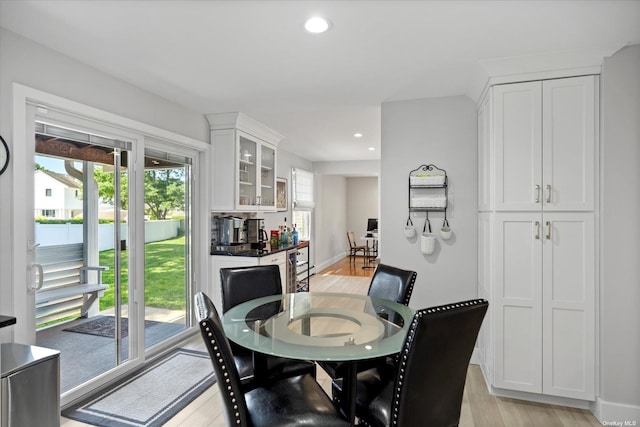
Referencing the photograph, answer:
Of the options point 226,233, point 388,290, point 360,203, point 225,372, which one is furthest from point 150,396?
point 360,203

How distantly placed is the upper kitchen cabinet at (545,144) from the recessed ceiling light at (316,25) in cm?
141

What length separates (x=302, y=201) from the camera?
702cm

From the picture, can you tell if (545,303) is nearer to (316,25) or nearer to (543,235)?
(543,235)

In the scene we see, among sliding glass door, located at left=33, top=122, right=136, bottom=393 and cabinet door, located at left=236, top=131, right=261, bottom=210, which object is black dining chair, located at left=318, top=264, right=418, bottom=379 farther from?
cabinet door, located at left=236, top=131, right=261, bottom=210

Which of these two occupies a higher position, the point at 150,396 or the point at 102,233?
the point at 102,233

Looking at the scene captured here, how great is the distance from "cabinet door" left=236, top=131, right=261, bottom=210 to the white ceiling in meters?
0.92

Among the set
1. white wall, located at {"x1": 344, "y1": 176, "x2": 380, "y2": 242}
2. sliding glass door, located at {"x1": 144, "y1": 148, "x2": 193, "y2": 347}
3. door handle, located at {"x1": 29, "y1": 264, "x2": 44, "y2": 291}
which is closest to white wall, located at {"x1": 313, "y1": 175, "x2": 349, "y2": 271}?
white wall, located at {"x1": 344, "y1": 176, "x2": 380, "y2": 242}

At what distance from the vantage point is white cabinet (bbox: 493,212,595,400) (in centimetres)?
239

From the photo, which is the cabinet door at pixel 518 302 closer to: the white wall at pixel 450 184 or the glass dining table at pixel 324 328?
the white wall at pixel 450 184

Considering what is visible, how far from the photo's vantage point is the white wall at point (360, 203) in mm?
10500

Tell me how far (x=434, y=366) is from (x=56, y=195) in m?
2.64

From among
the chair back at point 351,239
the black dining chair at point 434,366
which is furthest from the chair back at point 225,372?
the chair back at point 351,239

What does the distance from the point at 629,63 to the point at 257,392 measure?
3082mm

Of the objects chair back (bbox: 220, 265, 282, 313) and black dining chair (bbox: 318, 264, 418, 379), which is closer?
black dining chair (bbox: 318, 264, 418, 379)
